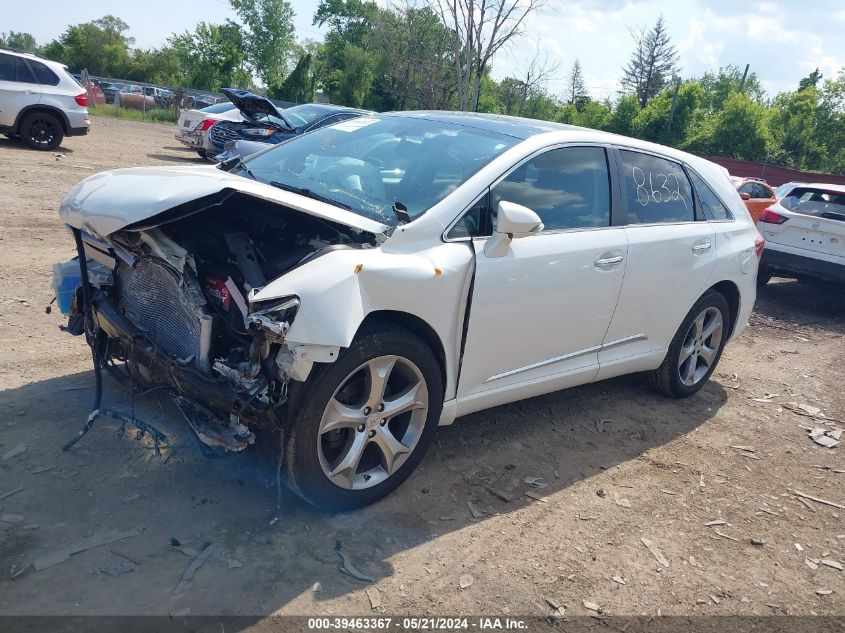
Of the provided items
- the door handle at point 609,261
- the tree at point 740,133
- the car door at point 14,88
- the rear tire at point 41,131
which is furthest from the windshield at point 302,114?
the tree at point 740,133

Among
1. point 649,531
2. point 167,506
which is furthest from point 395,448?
point 649,531

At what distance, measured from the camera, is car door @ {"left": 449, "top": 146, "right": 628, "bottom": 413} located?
370 centimetres

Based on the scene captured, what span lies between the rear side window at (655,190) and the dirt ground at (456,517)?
4.66 ft

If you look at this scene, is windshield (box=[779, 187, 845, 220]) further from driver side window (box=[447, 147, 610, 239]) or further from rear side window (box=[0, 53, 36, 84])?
rear side window (box=[0, 53, 36, 84])

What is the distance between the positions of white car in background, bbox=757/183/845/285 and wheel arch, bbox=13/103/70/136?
42.5ft

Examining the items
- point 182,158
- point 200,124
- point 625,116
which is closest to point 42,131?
point 200,124

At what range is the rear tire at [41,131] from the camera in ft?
46.2

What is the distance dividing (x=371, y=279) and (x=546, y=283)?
1.18m

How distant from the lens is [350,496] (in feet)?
11.1

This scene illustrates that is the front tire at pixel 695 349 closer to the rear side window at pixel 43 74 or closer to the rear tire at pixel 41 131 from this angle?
the rear tire at pixel 41 131

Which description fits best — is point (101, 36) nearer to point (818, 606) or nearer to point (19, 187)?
point (19, 187)

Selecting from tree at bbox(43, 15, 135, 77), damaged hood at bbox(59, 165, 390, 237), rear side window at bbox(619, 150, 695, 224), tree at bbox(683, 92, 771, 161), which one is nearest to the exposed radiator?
damaged hood at bbox(59, 165, 390, 237)

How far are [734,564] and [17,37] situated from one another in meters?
133

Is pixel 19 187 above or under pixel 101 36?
under
